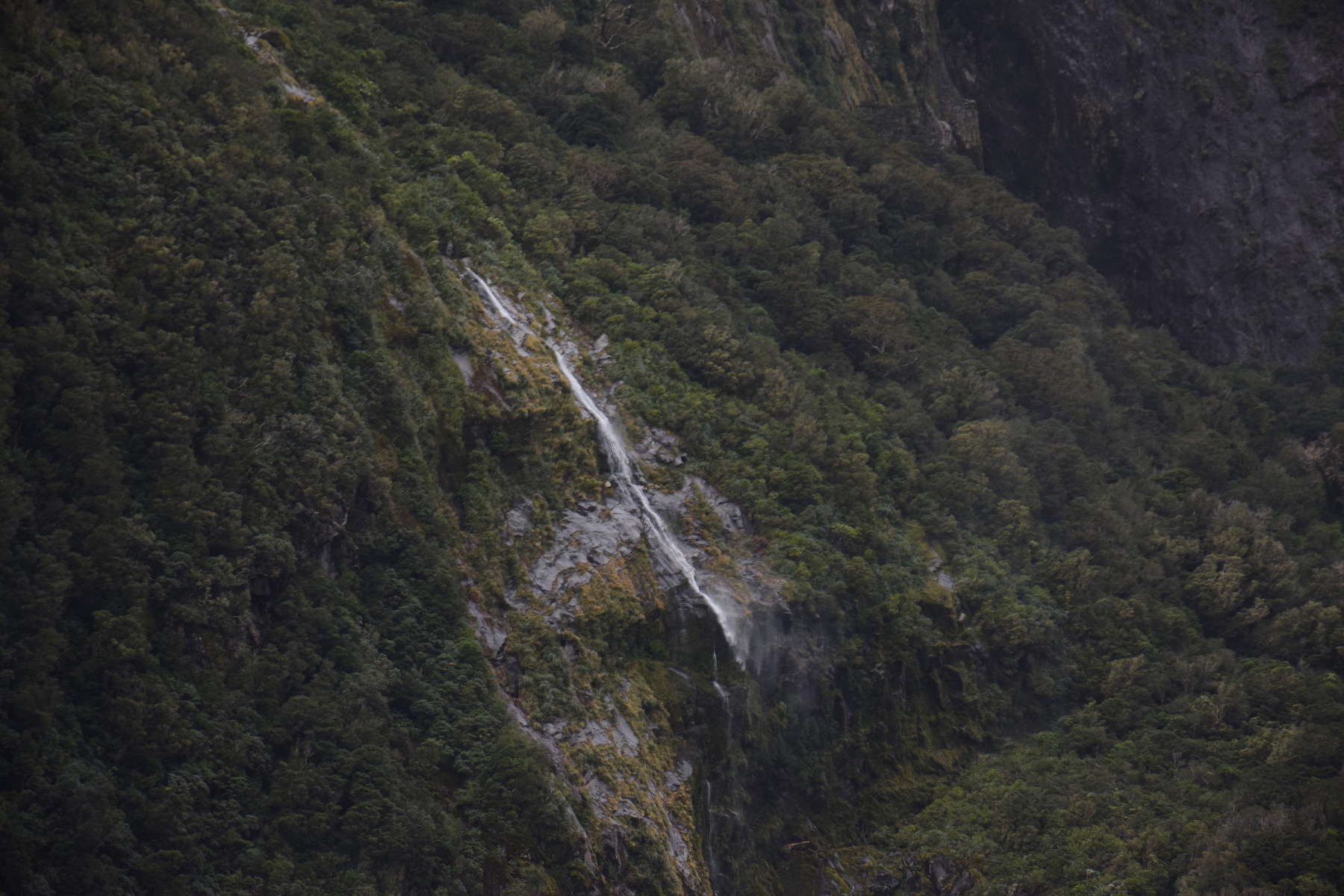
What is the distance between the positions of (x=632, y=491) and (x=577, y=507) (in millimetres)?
2105

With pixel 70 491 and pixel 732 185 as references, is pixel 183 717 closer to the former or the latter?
pixel 70 491

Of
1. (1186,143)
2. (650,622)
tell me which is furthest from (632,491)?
(1186,143)

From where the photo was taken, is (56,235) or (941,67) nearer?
(56,235)

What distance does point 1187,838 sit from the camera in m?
27.5

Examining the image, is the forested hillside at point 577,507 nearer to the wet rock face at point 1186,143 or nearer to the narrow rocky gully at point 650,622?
the narrow rocky gully at point 650,622

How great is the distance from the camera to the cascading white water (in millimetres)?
28281

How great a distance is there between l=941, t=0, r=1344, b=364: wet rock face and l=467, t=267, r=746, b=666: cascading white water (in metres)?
41.3

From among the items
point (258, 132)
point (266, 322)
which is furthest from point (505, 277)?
point (266, 322)

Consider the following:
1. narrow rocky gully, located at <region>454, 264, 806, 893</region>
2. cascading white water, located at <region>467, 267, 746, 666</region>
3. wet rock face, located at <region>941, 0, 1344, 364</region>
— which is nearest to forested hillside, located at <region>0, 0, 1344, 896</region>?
narrow rocky gully, located at <region>454, 264, 806, 893</region>

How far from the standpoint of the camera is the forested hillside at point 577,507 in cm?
1762

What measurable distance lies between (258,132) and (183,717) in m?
12.7

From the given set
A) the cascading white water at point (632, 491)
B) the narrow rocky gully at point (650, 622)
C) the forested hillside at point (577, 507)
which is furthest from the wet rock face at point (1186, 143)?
the cascading white water at point (632, 491)

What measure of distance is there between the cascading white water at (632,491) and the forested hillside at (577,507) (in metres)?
0.32

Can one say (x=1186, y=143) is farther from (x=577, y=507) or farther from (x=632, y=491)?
(x=577, y=507)
